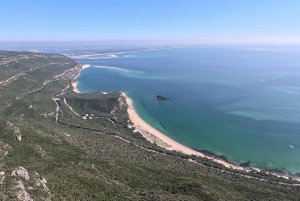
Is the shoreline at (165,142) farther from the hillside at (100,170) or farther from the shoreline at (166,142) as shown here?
the hillside at (100,170)

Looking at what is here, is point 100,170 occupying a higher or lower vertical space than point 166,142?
higher

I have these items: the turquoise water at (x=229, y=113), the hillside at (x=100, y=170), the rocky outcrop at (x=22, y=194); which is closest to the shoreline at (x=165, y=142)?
the turquoise water at (x=229, y=113)

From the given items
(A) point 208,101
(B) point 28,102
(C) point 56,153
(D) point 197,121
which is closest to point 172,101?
(A) point 208,101

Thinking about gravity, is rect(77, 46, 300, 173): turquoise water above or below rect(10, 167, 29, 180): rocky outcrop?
below

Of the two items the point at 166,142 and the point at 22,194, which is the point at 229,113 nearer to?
the point at 166,142

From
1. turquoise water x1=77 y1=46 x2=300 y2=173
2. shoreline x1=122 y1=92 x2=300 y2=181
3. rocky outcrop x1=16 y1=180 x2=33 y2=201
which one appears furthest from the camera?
turquoise water x1=77 y1=46 x2=300 y2=173

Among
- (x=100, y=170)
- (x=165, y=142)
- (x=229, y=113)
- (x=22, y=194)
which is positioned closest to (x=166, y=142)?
(x=165, y=142)

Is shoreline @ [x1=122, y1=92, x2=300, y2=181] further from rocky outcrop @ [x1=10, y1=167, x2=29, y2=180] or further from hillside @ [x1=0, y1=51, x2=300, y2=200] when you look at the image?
rocky outcrop @ [x1=10, y1=167, x2=29, y2=180]

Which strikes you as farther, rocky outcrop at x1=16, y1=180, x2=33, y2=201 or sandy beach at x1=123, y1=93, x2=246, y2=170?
sandy beach at x1=123, y1=93, x2=246, y2=170

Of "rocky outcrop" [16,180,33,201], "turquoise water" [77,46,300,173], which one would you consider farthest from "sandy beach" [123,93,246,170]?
"rocky outcrop" [16,180,33,201]

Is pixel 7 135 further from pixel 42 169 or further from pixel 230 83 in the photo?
pixel 230 83

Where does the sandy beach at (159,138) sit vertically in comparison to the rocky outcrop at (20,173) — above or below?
below
